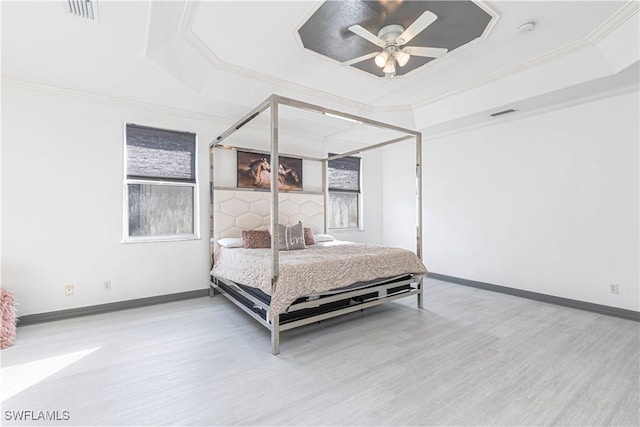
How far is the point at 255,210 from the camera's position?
4.66 meters

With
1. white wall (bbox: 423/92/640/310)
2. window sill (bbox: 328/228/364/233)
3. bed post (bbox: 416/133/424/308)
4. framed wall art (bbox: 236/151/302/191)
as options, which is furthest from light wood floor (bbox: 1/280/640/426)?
window sill (bbox: 328/228/364/233)

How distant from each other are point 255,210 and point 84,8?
299 cm

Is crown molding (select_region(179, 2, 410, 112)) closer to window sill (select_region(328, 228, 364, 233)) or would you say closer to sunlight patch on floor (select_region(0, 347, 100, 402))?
window sill (select_region(328, 228, 364, 233))

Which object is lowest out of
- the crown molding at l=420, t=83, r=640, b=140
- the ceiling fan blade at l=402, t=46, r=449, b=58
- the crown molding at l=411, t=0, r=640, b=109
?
the crown molding at l=420, t=83, r=640, b=140

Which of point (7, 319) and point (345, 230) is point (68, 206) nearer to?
point (7, 319)

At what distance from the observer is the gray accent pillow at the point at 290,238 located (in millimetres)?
3956

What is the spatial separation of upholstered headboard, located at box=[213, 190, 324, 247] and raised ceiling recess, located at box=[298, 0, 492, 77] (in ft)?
7.82

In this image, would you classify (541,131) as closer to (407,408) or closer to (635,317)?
(635,317)

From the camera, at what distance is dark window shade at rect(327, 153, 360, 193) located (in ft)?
18.8

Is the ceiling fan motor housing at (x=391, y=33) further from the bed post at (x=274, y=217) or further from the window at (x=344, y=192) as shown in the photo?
the window at (x=344, y=192)

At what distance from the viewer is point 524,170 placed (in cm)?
417

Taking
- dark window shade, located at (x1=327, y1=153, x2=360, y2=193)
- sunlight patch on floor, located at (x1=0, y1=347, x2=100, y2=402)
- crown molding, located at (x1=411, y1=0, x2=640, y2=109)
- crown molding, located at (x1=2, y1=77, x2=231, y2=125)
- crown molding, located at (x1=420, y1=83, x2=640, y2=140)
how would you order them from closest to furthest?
sunlight patch on floor, located at (x1=0, y1=347, x2=100, y2=402), crown molding, located at (x1=411, y1=0, x2=640, y2=109), crown molding, located at (x1=2, y1=77, x2=231, y2=125), crown molding, located at (x1=420, y1=83, x2=640, y2=140), dark window shade, located at (x1=327, y1=153, x2=360, y2=193)
